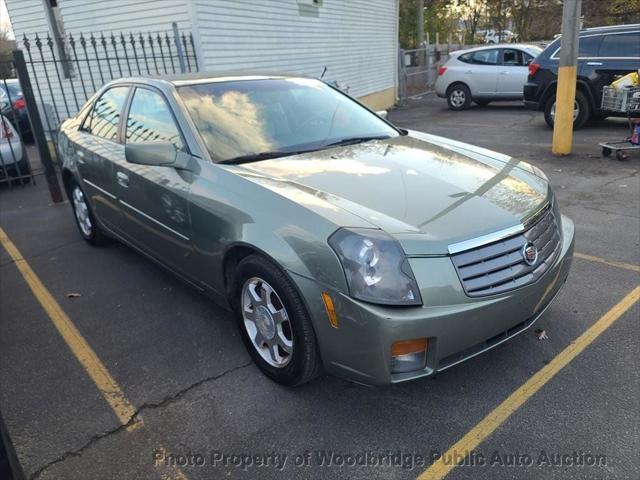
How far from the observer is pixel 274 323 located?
269 centimetres

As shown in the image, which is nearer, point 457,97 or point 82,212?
point 82,212

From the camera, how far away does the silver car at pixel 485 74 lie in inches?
539

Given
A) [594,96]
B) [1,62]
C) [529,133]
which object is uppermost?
[1,62]

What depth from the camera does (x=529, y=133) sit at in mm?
10289

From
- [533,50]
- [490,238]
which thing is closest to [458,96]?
[533,50]

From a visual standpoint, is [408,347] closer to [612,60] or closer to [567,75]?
[567,75]

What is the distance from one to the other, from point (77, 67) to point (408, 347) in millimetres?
10323

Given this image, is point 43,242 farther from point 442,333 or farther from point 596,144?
point 596,144

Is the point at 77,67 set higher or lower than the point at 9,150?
higher

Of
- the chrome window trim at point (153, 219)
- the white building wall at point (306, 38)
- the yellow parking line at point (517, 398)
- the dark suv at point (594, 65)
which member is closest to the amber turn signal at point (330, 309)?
the yellow parking line at point (517, 398)

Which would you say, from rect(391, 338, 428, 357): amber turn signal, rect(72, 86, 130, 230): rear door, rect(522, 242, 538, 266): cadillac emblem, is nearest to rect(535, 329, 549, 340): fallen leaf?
rect(522, 242, 538, 266): cadillac emblem

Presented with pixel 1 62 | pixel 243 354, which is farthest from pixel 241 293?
pixel 1 62

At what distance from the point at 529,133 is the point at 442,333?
9.21 m

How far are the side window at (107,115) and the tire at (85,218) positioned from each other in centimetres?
67
